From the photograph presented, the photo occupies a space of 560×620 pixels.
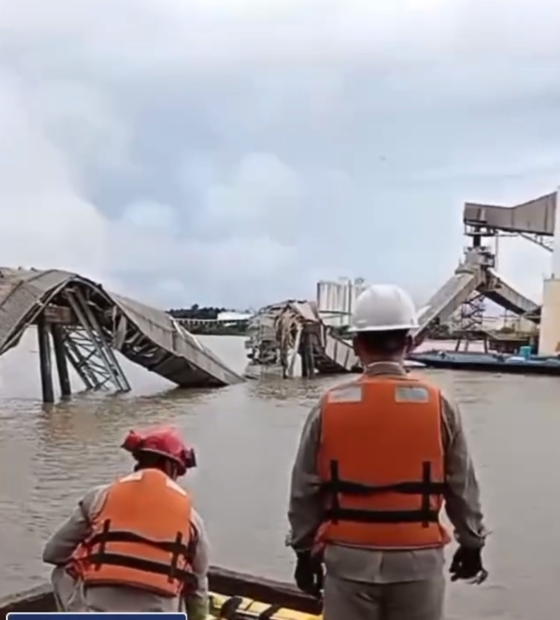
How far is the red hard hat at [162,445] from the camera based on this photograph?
392 cm

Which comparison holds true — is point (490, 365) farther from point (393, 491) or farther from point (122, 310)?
point (393, 491)

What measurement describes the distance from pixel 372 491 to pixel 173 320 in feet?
101

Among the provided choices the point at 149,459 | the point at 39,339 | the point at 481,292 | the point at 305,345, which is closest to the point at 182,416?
the point at 39,339

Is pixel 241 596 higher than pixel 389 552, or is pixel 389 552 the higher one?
pixel 389 552

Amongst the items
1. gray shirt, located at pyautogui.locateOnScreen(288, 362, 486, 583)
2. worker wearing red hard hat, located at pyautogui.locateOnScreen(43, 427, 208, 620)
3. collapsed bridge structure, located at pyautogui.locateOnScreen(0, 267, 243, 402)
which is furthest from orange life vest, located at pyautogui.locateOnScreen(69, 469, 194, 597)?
collapsed bridge structure, located at pyautogui.locateOnScreen(0, 267, 243, 402)

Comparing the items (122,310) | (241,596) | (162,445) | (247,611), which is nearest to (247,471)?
(241,596)

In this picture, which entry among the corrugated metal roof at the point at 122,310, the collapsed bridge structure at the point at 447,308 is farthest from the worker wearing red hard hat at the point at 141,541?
the collapsed bridge structure at the point at 447,308

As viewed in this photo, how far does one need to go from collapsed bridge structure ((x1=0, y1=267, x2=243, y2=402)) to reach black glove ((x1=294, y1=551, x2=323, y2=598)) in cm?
2254

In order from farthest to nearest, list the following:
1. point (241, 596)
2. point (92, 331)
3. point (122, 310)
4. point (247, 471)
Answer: point (92, 331) < point (122, 310) < point (247, 471) < point (241, 596)

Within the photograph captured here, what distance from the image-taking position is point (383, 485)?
3.80 m

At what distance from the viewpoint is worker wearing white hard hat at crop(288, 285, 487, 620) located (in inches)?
150

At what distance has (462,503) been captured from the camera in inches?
155

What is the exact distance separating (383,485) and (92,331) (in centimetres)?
2877

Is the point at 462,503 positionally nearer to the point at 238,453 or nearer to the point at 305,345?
the point at 238,453
